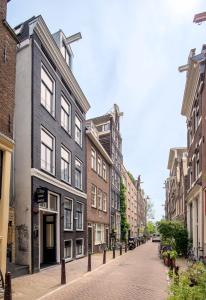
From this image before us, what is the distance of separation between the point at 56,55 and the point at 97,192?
16.1 m

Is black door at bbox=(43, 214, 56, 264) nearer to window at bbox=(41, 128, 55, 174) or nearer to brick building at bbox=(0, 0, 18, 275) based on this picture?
window at bbox=(41, 128, 55, 174)

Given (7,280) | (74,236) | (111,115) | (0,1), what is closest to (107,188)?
(111,115)

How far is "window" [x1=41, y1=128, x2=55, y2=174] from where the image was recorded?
1981cm

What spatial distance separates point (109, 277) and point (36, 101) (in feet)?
27.0

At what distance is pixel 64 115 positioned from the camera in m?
24.6

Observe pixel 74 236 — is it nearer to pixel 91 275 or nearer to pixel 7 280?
pixel 91 275

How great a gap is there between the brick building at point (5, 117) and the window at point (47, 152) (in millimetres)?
6841

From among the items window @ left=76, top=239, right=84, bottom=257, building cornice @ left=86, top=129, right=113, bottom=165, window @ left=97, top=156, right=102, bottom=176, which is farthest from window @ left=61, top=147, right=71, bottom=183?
window @ left=97, top=156, right=102, bottom=176

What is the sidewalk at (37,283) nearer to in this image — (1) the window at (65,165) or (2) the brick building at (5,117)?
(2) the brick building at (5,117)

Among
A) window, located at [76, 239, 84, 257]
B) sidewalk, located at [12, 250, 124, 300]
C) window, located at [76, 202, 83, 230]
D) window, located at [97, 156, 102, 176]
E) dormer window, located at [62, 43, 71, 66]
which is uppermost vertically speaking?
dormer window, located at [62, 43, 71, 66]

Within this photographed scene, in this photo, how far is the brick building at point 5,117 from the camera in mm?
12148

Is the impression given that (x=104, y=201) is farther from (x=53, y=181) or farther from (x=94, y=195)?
(x=53, y=181)

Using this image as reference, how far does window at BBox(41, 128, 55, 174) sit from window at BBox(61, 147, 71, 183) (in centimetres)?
228

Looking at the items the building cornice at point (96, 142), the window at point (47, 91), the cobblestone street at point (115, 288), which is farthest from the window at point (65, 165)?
the cobblestone street at point (115, 288)
